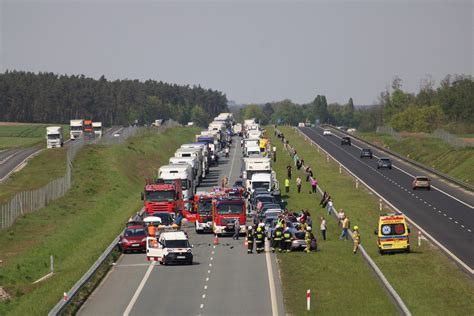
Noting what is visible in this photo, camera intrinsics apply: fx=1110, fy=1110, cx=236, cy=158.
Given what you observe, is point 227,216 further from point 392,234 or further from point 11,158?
point 11,158

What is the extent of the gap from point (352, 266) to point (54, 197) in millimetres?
45399

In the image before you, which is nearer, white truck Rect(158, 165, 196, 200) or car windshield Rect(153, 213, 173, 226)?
car windshield Rect(153, 213, 173, 226)

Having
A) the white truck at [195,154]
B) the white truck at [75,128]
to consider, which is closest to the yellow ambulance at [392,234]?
the white truck at [195,154]

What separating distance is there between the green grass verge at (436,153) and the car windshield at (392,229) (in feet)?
166

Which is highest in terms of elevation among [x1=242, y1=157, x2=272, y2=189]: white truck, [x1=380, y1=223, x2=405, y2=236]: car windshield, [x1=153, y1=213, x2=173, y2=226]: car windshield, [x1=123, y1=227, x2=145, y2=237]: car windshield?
[x1=242, y1=157, x2=272, y2=189]: white truck

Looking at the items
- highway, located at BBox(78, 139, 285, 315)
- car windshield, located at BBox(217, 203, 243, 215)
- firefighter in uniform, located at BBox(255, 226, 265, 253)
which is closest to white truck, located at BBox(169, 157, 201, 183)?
car windshield, located at BBox(217, 203, 243, 215)

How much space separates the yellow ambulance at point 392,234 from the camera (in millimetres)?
53938

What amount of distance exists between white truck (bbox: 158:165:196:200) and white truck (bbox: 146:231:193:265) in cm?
2674

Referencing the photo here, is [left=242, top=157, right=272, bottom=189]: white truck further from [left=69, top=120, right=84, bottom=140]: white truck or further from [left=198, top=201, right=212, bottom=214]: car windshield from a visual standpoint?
[left=69, top=120, right=84, bottom=140]: white truck

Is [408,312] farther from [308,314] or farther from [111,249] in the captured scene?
[111,249]

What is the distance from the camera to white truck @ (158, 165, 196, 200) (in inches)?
3159

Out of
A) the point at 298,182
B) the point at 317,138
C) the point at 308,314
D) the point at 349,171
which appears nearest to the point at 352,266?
the point at 308,314

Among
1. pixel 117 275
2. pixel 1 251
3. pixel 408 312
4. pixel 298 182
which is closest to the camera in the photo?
pixel 408 312

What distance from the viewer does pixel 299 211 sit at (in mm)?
75938
